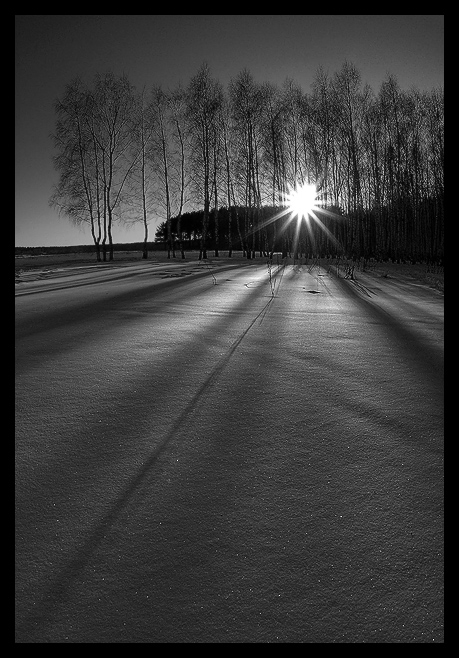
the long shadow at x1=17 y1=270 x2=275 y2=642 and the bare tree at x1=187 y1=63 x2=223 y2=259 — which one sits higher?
the bare tree at x1=187 y1=63 x2=223 y2=259

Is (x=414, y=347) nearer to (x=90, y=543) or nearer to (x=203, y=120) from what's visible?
(x=90, y=543)

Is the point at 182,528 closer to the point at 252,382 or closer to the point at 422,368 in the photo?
the point at 252,382

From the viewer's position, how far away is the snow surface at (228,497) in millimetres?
895

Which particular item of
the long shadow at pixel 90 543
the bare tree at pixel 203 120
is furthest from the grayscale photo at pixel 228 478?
the bare tree at pixel 203 120

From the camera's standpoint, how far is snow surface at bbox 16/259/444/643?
895 mm

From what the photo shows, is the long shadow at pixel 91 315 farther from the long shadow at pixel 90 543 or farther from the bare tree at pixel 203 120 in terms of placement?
the bare tree at pixel 203 120

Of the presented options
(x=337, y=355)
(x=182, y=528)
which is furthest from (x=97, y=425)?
(x=337, y=355)

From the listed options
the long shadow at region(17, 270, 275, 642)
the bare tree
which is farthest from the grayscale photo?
the bare tree

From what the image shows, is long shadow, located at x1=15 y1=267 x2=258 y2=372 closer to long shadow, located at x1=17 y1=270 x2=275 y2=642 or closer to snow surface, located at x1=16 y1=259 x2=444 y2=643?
snow surface, located at x1=16 y1=259 x2=444 y2=643

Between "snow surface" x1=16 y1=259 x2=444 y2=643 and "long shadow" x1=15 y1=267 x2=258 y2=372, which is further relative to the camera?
"long shadow" x1=15 y1=267 x2=258 y2=372

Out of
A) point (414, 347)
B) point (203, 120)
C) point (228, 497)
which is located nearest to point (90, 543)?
point (228, 497)

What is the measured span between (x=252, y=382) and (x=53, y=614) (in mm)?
1595

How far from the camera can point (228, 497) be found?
1298 millimetres

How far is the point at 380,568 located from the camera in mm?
1016
